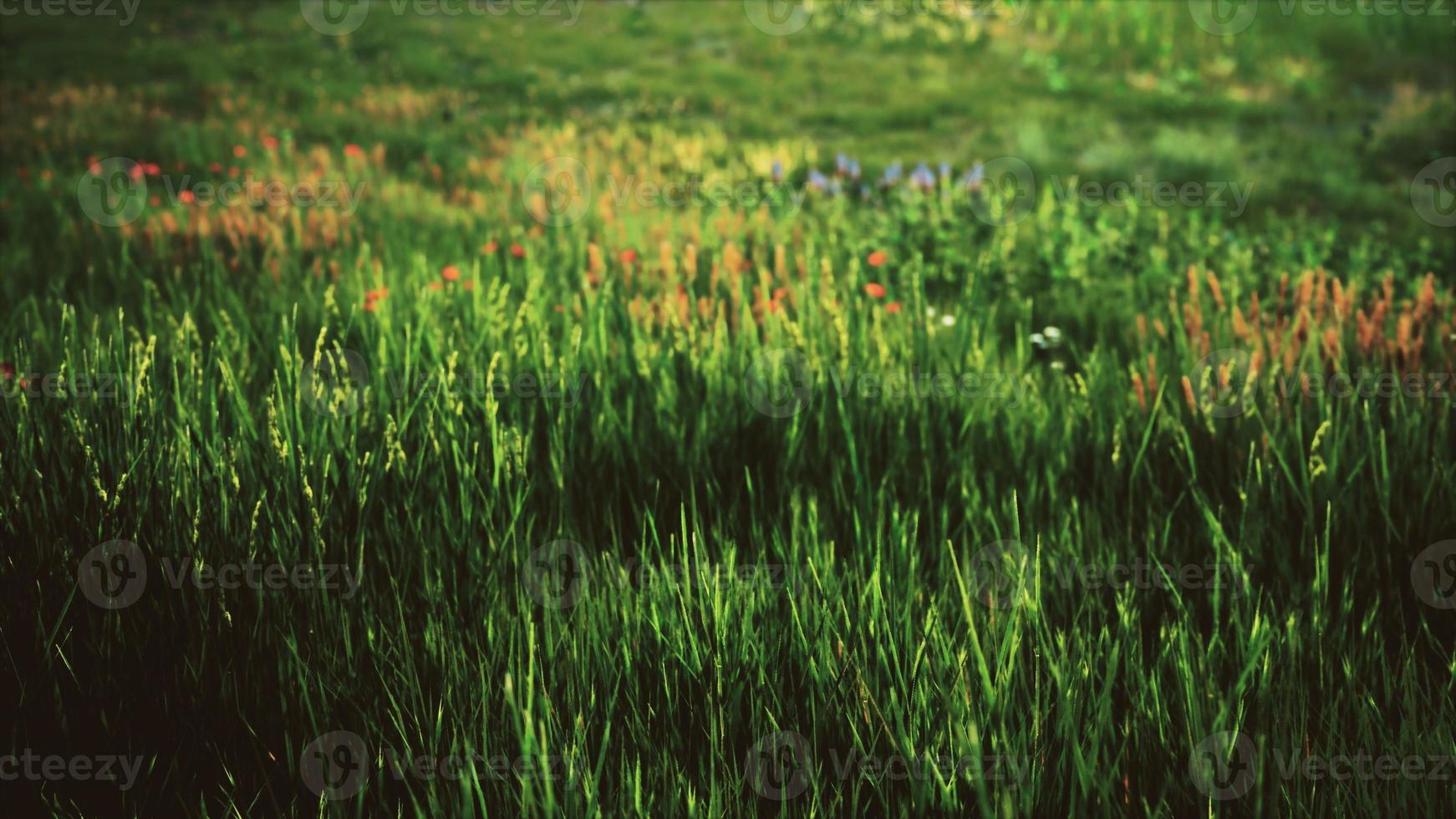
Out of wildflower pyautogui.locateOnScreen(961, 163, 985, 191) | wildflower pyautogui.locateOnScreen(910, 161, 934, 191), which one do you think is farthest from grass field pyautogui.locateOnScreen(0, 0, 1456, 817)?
wildflower pyautogui.locateOnScreen(961, 163, 985, 191)

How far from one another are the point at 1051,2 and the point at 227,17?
14055 mm

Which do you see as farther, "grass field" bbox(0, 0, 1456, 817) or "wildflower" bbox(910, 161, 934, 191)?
"wildflower" bbox(910, 161, 934, 191)

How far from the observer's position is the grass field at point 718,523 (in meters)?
1.56

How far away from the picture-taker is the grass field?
1556 millimetres

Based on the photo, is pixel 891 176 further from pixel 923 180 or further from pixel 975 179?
pixel 975 179

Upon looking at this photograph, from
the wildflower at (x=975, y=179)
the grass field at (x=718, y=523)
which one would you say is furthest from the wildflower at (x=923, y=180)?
the wildflower at (x=975, y=179)

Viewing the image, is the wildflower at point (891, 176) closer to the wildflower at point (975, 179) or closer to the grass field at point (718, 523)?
the grass field at point (718, 523)

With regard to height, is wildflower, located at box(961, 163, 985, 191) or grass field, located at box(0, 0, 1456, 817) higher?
wildflower, located at box(961, 163, 985, 191)

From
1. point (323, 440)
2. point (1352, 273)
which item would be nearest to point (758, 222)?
point (1352, 273)

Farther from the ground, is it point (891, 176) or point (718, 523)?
point (891, 176)

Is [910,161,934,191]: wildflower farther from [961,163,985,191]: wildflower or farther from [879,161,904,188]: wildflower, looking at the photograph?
[961,163,985,191]: wildflower

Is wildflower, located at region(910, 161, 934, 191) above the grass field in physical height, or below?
above

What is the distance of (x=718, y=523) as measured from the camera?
2221 millimetres

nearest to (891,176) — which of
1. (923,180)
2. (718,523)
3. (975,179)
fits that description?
(923,180)
